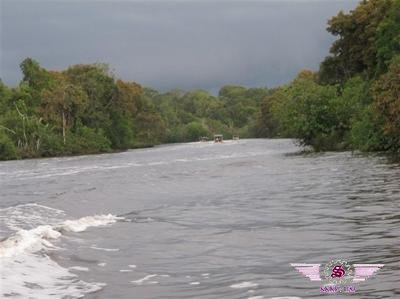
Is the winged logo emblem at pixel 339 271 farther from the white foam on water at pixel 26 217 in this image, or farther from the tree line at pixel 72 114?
the tree line at pixel 72 114

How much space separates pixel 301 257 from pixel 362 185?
10.9 metres

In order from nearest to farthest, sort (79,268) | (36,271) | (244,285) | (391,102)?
(244,285) < (36,271) < (79,268) < (391,102)

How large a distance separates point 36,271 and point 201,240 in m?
3.45

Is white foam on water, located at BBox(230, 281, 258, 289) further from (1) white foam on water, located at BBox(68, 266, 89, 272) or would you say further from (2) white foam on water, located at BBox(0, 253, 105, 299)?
(1) white foam on water, located at BBox(68, 266, 89, 272)

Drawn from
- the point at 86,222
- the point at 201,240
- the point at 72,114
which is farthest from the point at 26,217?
the point at 72,114

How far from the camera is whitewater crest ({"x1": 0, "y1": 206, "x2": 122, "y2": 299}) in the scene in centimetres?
830

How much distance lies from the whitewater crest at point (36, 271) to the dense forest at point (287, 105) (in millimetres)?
23290

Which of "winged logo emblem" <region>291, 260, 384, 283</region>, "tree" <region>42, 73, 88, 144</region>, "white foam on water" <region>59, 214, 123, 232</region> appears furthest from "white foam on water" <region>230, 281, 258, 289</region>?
"tree" <region>42, 73, 88, 144</region>

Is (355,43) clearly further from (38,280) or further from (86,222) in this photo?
(38,280)

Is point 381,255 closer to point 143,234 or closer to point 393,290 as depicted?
point 393,290

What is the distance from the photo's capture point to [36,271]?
31.4 ft

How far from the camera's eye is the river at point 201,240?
26.8 feet

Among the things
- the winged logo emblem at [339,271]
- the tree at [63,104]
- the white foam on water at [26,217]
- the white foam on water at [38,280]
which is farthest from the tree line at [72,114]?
the winged logo emblem at [339,271]

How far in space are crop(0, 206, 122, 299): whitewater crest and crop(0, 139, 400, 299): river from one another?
0.02 m
